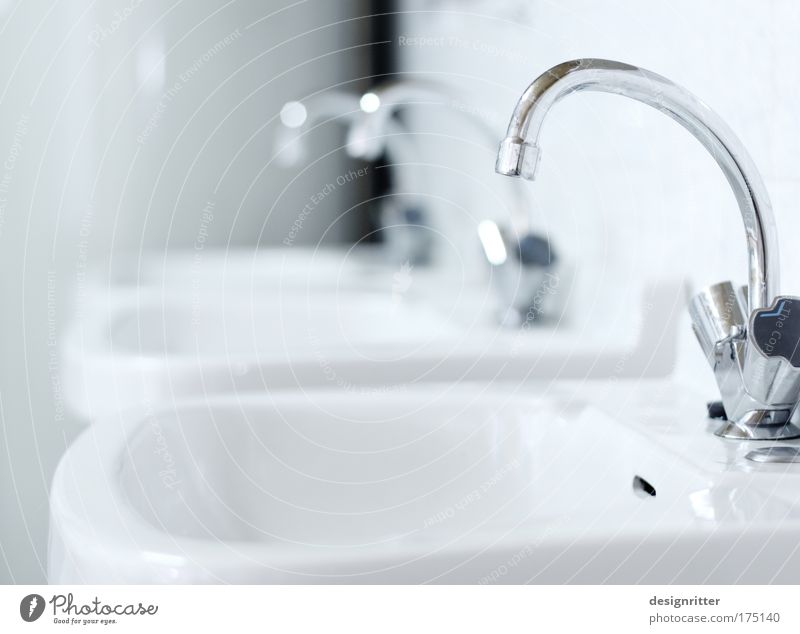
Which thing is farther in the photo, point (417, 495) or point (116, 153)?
point (116, 153)

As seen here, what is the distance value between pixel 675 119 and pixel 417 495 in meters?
0.26

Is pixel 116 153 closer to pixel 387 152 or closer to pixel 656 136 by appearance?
pixel 387 152

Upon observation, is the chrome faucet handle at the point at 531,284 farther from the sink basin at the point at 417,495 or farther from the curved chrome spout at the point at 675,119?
the curved chrome spout at the point at 675,119

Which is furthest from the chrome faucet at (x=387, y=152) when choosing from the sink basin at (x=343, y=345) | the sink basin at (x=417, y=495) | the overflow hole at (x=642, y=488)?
the overflow hole at (x=642, y=488)

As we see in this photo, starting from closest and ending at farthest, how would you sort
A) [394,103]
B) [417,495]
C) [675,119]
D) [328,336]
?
[675,119]
[417,495]
[328,336]
[394,103]

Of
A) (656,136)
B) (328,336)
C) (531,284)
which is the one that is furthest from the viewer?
(328,336)

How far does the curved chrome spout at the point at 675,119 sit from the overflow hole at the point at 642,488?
9cm

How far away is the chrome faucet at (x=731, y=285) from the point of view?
0.98 feet

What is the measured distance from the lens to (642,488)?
0.38 m

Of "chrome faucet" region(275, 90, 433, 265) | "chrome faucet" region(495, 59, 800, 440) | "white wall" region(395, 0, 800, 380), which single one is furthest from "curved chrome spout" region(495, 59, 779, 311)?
"chrome faucet" region(275, 90, 433, 265)

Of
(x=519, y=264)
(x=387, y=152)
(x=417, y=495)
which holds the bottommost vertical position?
(x=417, y=495)

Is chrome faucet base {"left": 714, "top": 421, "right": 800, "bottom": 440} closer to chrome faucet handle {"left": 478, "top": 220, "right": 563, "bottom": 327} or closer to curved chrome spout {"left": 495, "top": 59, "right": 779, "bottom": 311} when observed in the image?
curved chrome spout {"left": 495, "top": 59, "right": 779, "bottom": 311}

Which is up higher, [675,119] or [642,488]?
[675,119]

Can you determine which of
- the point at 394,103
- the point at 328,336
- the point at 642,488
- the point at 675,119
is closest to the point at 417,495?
the point at 642,488
